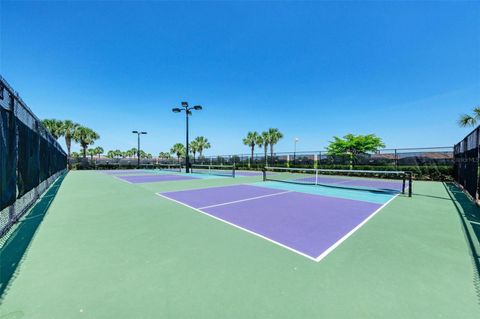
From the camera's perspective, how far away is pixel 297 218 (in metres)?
5.28

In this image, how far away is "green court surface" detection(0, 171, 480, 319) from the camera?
2.14 m

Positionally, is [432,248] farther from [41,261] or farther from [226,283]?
[41,261]

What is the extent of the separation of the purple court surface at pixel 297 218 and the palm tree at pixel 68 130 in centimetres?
4411

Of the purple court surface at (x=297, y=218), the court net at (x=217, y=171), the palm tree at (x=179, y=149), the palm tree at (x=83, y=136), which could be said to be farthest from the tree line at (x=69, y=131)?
the purple court surface at (x=297, y=218)

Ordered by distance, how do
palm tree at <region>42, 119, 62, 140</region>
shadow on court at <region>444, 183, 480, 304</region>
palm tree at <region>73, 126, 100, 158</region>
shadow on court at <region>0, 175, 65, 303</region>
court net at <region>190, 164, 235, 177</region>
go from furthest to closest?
palm tree at <region>73, 126, 100, 158</region> → palm tree at <region>42, 119, 62, 140</region> → court net at <region>190, 164, 235, 177</region> → shadow on court at <region>444, 183, 480, 304</region> → shadow on court at <region>0, 175, 65, 303</region>

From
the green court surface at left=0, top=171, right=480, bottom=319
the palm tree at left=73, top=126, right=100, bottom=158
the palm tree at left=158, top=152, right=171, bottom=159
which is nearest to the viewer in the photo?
the green court surface at left=0, top=171, right=480, bottom=319

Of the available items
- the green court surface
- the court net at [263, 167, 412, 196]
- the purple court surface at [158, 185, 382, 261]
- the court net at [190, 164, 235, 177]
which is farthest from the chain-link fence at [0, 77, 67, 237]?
the court net at [190, 164, 235, 177]

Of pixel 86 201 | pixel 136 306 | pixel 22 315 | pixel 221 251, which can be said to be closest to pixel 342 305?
pixel 221 251

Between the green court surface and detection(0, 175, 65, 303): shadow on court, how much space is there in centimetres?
2

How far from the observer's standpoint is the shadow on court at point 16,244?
273 cm

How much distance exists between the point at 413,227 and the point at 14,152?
913 centimetres

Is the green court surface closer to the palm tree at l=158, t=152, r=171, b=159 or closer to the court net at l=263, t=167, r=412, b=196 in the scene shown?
the court net at l=263, t=167, r=412, b=196

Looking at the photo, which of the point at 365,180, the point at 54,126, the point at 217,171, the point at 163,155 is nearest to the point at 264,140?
the point at 217,171

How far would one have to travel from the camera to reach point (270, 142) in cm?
4594
